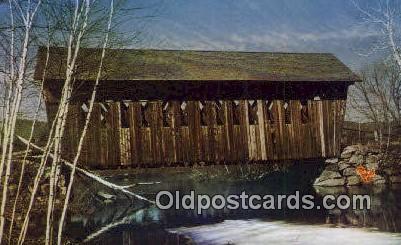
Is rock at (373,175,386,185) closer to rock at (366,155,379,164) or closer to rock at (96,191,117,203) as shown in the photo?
rock at (366,155,379,164)

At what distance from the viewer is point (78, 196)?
1633cm

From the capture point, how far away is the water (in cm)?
998

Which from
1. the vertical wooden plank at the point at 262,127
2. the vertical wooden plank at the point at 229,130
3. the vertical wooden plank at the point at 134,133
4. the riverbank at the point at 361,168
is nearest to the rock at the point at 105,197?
the vertical wooden plank at the point at 134,133

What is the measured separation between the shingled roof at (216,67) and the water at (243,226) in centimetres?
448

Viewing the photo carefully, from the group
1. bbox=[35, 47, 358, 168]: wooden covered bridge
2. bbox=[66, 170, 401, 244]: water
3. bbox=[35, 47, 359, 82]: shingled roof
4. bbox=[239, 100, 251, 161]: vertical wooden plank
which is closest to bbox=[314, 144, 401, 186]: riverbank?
bbox=[35, 47, 358, 168]: wooden covered bridge

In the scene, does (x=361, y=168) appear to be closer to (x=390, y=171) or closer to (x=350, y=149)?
(x=350, y=149)

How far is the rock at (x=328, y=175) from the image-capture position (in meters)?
19.9

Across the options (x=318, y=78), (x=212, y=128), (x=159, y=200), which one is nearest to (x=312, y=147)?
(x=318, y=78)

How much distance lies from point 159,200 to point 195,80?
631 centimetres

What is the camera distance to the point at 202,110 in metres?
16.6

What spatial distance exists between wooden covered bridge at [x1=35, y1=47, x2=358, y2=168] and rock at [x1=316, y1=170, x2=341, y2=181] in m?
2.09

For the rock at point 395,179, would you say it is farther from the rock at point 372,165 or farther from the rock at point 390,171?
the rock at point 372,165

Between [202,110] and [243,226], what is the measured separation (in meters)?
5.62

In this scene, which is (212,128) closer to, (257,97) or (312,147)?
(257,97)
